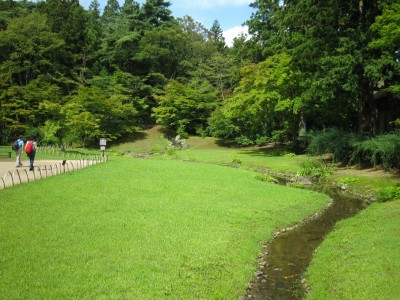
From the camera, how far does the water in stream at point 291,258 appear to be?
7433mm

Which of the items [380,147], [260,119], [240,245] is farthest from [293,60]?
[240,245]

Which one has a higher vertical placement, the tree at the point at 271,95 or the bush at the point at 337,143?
the tree at the point at 271,95

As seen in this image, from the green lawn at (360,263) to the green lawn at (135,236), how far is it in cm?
164

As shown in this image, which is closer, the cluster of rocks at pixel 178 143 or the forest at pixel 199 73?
the forest at pixel 199 73

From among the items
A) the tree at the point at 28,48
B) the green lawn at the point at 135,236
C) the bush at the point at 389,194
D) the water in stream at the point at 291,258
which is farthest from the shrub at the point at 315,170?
the tree at the point at 28,48

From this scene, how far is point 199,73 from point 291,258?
47356mm

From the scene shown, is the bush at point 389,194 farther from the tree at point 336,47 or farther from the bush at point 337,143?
the tree at point 336,47

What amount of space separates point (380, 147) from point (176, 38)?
4485 cm

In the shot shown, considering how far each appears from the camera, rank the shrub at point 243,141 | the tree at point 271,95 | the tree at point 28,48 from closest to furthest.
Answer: the tree at point 271,95 < the shrub at point 243,141 < the tree at point 28,48

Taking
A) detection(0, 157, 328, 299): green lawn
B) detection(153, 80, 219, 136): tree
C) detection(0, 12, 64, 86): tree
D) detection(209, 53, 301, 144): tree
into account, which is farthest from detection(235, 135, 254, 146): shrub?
detection(0, 12, 64, 86): tree

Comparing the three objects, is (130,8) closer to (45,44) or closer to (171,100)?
(45,44)

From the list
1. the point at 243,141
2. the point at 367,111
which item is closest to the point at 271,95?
the point at 367,111

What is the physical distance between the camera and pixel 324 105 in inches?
1219

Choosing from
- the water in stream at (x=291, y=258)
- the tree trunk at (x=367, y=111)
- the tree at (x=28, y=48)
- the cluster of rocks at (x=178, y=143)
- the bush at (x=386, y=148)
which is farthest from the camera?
the tree at (x=28, y=48)
